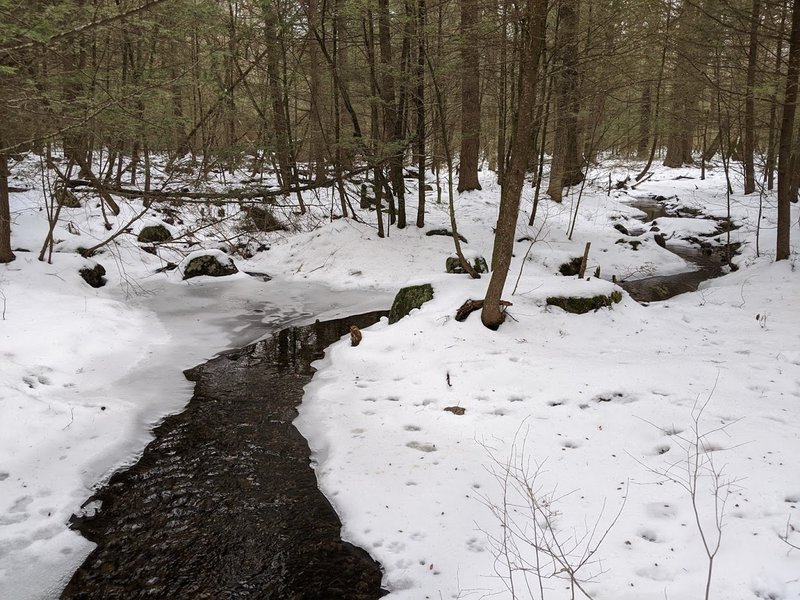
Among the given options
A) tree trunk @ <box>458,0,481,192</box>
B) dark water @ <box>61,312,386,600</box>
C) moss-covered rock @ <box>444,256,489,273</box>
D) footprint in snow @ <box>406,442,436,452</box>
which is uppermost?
tree trunk @ <box>458,0,481,192</box>

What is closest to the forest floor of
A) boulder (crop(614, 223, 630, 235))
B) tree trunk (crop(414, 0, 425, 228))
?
tree trunk (crop(414, 0, 425, 228))

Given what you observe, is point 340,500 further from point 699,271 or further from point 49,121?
point 699,271

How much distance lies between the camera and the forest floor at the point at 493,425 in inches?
136

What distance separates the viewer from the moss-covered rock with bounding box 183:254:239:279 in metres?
13.3

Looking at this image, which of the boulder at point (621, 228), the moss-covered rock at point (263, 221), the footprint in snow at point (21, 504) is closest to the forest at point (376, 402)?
the footprint in snow at point (21, 504)

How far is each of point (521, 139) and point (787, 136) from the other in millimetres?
7131

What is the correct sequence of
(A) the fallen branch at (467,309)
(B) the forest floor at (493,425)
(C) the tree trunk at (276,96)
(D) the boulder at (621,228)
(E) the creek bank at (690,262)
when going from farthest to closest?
(D) the boulder at (621,228)
(C) the tree trunk at (276,96)
(E) the creek bank at (690,262)
(A) the fallen branch at (467,309)
(B) the forest floor at (493,425)

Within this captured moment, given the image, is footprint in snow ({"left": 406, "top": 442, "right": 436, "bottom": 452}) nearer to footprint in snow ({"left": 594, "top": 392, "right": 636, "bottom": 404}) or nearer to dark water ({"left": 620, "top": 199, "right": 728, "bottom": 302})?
footprint in snow ({"left": 594, "top": 392, "right": 636, "bottom": 404})

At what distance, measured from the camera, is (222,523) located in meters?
4.20

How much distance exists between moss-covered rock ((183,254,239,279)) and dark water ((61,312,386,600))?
757 centimetres

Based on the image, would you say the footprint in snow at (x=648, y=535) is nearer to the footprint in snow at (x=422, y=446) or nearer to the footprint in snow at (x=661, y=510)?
the footprint in snow at (x=661, y=510)

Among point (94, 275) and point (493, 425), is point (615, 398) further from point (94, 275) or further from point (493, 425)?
point (94, 275)

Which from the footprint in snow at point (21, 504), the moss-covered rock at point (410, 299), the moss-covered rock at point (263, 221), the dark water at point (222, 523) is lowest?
the dark water at point (222, 523)

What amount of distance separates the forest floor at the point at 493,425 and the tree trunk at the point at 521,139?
1096mm
